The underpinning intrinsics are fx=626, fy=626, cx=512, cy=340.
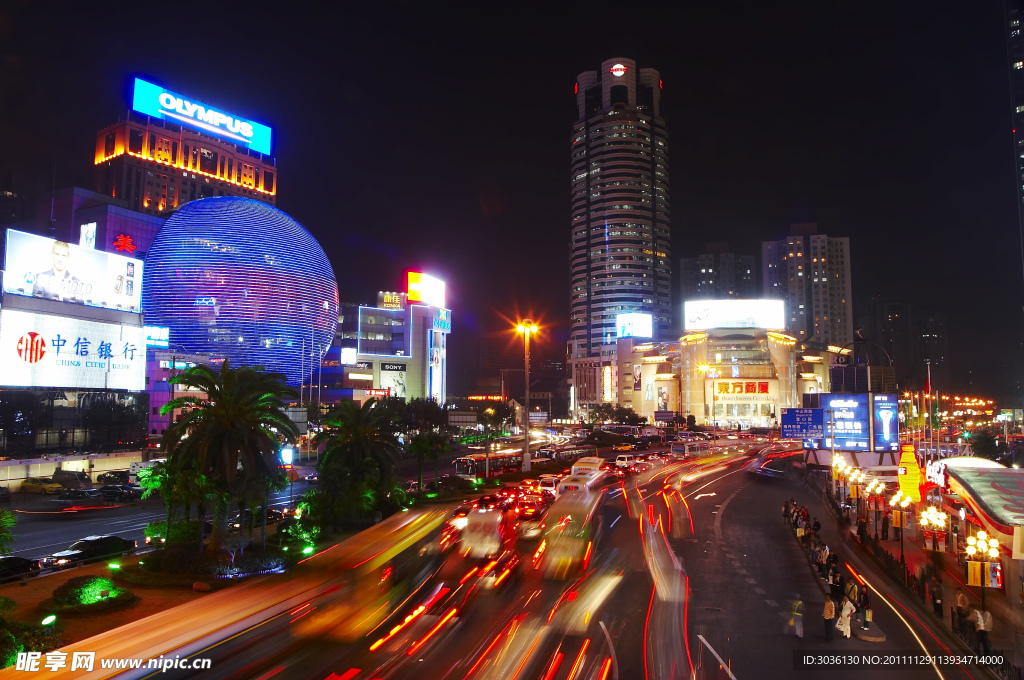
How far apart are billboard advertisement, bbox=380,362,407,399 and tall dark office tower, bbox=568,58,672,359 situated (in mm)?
82488

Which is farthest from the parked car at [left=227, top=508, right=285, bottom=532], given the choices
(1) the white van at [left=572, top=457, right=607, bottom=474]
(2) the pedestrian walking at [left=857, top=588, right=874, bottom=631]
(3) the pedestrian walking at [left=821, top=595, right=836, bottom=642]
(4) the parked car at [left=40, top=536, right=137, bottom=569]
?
(2) the pedestrian walking at [left=857, top=588, right=874, bottom=631]

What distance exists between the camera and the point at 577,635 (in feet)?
50.5

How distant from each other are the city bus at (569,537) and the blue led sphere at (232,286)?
186 ft

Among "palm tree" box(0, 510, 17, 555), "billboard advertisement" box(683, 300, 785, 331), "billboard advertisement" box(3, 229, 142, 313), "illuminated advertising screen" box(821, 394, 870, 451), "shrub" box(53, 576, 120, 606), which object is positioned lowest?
"shrub" box(53, 576, 120, 606)

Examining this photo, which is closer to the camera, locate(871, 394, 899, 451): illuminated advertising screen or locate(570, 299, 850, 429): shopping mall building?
locate(871, 394, 899, 451): illuminated advertising screen

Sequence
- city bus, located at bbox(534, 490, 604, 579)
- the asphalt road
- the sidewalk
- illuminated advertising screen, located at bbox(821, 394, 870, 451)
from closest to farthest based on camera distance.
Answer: the asphalt road
the sidewalk
city bus, located at bbox(534, 490, 604, 579)
illuminated advertising screen, located at bbox(821, 394, 870, 451)

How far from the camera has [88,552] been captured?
22.5 meters

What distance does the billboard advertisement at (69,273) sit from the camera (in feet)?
156

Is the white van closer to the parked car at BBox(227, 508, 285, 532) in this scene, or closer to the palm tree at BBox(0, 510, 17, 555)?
the parked car at BBox(227, 508, 285, 532)

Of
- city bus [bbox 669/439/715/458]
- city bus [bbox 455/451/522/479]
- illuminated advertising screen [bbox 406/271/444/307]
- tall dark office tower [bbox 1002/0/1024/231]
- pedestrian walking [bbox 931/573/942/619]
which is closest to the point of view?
pedestrian walking [bbox 931/573/942/619]

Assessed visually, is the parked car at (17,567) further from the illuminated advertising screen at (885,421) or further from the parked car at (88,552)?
the illuminated advertising screen at (885,421)

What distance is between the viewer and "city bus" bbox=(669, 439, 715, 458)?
73625mm

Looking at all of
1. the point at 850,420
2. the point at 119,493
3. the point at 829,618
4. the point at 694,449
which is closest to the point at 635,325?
the point at 694,449

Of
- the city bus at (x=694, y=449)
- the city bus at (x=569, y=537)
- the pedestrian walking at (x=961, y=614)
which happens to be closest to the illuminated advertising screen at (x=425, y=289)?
the city bus at (x=694, y=449)
